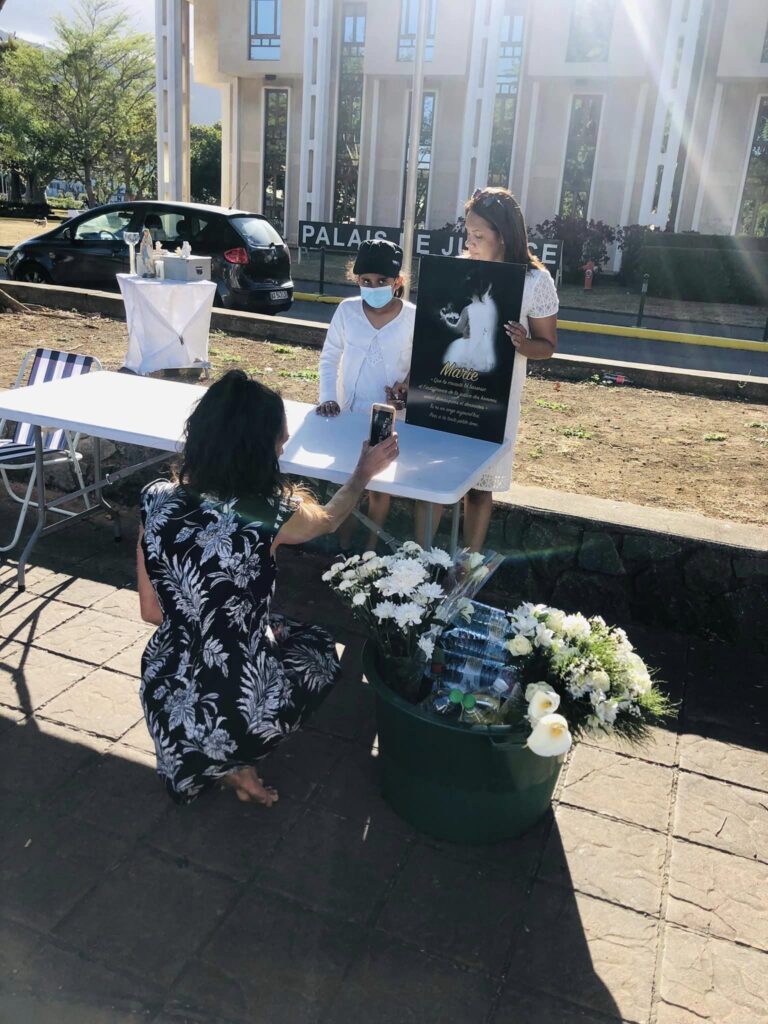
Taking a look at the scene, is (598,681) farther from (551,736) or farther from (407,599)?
(407,599)

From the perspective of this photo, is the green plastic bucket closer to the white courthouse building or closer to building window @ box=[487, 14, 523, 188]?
the white courthouse building

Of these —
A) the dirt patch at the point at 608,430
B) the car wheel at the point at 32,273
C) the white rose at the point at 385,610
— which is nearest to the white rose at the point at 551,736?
the white rose at the point at 385,610

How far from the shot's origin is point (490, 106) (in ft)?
73.5

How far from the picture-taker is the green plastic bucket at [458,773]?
252cm

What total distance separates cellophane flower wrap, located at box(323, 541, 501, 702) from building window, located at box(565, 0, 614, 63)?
78.1 ft

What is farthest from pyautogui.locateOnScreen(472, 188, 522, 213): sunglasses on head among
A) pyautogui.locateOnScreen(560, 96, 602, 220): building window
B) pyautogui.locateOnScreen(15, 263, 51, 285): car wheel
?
pyautogui.locateOnScreen(560, 96, 602, 220): building window

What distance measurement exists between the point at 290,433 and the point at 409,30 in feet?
79.4

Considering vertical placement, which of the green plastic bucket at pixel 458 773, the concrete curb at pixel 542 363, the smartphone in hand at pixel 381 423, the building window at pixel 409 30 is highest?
the building window at pixel 409 30

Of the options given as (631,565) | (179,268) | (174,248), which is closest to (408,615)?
(631,565)

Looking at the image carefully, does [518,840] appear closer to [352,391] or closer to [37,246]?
[352,391]

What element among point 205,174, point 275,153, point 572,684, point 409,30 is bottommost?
point 572,684

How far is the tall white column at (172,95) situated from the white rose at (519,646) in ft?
70.9

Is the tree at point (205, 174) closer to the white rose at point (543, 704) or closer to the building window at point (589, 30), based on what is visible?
the building window at point (589, 30)

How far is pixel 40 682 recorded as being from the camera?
11.1ft
